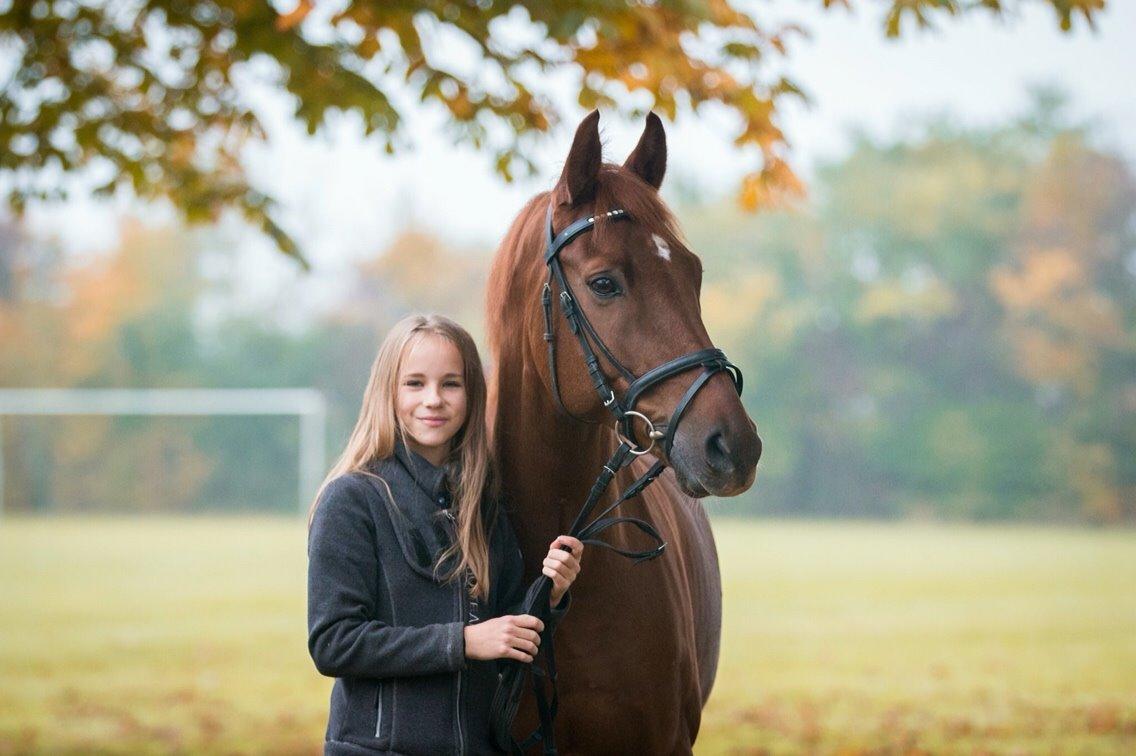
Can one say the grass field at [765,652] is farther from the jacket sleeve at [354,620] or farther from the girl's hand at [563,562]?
the jacket sleeve at [354,620]

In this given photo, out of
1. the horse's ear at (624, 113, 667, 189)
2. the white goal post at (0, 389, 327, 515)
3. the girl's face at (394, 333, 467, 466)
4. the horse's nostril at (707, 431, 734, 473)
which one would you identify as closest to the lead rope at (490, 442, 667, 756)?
the horse's nostril at (707, 431, 734, 473)

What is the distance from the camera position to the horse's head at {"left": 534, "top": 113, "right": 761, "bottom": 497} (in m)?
2.35

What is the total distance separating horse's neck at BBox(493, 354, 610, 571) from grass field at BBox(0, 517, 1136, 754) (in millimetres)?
4438

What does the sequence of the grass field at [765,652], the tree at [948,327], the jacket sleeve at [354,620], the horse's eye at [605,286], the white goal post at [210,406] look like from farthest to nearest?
the tree at [948,327] < the white goal post at [210,406] < the grass field at [765,652] < the horse's eye at [605,286] < the jacket sleeve at [354,620]

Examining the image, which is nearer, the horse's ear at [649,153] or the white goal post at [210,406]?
the horse's ear at [649,153]

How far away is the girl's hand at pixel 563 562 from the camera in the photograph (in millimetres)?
2492

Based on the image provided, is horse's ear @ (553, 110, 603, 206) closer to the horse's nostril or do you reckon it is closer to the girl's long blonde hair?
the girl's long blonde hair

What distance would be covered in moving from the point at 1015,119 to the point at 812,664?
2932 centimetres

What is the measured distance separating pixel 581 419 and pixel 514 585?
0.38m

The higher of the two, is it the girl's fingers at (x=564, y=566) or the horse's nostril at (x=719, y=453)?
the horse's nostril at (x=719, y=453)

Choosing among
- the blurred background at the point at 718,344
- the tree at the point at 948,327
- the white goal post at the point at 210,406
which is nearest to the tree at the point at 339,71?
the blurred background at the point at 718,344

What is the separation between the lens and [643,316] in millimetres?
2510

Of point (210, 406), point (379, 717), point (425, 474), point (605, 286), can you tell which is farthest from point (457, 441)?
point (210, 406)

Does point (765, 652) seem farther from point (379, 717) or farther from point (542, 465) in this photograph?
point (379, 717)
